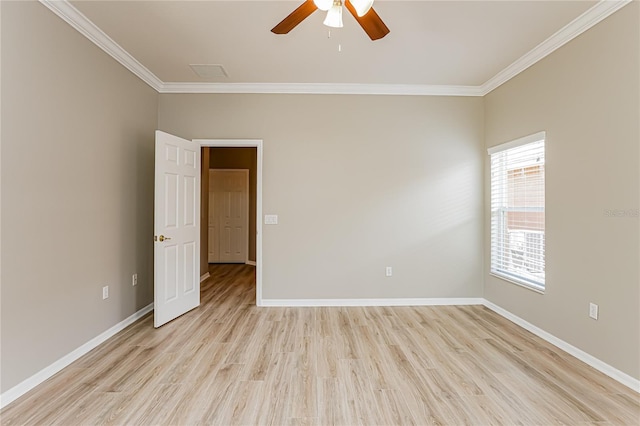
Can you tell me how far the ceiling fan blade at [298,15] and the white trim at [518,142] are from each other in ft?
8.35

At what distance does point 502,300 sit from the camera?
12.3ft

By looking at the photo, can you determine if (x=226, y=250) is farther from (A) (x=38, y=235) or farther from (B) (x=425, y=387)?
(B) (x=425, y=387)

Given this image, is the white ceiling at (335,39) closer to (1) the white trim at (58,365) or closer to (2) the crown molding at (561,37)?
(2) the crown molding at (561,37)

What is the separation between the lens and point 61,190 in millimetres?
2459

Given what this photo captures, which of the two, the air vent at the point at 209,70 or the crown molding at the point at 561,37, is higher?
the air vent at the point at 209,70

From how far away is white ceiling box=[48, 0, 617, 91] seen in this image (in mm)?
2475

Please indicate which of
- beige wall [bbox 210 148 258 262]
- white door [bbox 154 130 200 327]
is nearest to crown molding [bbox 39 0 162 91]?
white door [bbox 154 130 200 327]

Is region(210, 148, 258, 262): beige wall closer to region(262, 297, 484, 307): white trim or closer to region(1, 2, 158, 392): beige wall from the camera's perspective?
region(262, 297, 484, 307): white trim

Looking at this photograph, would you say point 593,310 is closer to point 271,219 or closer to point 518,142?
point 518,142

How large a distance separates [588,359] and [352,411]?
6.79 feet

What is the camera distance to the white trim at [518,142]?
3129 millimetres

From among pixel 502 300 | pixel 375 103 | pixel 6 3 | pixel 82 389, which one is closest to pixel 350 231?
pixel 375 103

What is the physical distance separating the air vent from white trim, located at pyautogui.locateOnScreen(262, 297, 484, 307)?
277 cm

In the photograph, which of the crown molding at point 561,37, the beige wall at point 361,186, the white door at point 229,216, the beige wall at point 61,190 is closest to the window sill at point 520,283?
the beige wall at point 361,186
